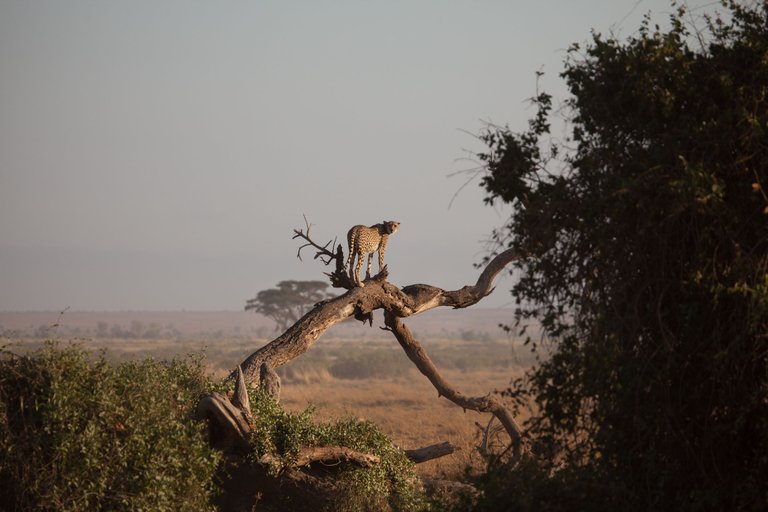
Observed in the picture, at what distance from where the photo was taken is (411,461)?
496 inches

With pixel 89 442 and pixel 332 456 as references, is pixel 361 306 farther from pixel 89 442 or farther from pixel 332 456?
pixel 89 442

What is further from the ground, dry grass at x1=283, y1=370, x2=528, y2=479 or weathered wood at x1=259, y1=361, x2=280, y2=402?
weathered wood at x1=259, y1=361, x2=280, y2=402

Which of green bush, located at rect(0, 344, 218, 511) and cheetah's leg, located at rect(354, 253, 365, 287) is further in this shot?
cheetah's leg, located at rect(354, 253, 365, 287)

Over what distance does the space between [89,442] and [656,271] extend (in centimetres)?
539

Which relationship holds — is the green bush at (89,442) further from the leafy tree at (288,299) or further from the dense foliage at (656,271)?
the leafy tree at (288,299)

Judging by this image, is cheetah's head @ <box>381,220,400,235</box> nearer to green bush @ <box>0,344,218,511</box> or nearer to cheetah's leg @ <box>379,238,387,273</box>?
cheetah's leg @ <box>379,238,387,273</box>

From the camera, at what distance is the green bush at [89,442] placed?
8.62 m

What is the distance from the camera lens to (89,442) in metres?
8.70

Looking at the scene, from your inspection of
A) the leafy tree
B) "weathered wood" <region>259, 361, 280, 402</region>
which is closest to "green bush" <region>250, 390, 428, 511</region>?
"weathered wood" <region>259, 361, 280, 402</region>

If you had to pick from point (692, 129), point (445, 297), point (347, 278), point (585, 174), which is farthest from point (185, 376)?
point (692, 129)

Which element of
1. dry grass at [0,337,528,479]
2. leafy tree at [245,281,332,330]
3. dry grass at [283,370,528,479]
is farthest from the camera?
leafy tree at [245,281,332,330]

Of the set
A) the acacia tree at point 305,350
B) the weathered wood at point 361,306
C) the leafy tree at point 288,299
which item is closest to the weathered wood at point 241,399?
the acacia tree at point 305,350

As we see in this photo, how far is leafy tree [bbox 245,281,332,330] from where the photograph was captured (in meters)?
70.8

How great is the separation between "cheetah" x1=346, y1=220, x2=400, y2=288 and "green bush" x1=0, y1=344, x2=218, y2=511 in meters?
4.75
